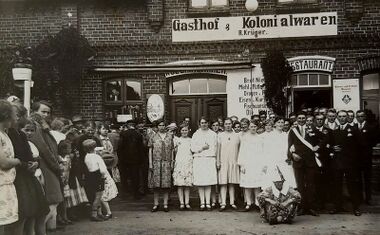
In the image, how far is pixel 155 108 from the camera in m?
12.9

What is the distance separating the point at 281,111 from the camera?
1222 cm

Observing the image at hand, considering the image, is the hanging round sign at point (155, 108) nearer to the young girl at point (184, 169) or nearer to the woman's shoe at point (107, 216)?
the young girl at point (184, 169)

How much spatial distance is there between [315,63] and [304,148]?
4.19 m

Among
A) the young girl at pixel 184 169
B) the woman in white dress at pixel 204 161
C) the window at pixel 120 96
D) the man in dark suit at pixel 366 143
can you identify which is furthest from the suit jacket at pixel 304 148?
the window at pixel 120 96

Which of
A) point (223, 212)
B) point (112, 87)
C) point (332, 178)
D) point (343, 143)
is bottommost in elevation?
point (223, 212)

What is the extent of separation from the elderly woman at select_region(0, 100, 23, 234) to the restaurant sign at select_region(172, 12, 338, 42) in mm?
8054

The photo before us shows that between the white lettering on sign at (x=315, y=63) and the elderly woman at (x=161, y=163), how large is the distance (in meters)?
4.51

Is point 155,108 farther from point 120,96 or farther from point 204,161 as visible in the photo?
point 204,161

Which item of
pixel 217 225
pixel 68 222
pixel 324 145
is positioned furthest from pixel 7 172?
pixel 324 145

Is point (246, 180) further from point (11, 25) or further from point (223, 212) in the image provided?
point (11, 25)

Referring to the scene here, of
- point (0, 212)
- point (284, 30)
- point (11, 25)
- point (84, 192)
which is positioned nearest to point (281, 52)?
point (284, 30)

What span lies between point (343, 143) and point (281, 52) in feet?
13.0

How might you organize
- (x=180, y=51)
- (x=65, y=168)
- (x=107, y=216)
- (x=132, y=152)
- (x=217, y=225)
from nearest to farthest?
1. (x=217, y=225)
2. (x=65, y=168)
3. (x=107, y=216)
4. (x=132, y=152)
5. (x=180, y=51)

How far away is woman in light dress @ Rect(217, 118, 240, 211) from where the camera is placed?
9.48m
